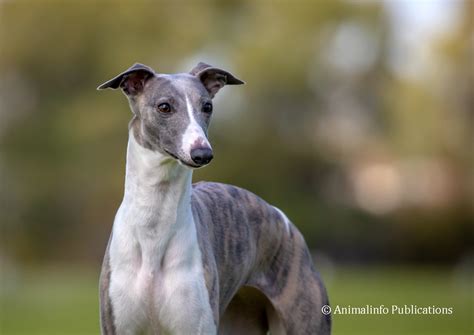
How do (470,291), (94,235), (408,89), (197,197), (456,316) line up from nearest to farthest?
(197,197), (456,316), (470,291), (408,89), (94,235)

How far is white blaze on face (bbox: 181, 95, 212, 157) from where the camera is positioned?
5324 millimetres

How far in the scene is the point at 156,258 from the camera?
Result: 565 centimetres

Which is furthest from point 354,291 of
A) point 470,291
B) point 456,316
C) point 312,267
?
point 312,267

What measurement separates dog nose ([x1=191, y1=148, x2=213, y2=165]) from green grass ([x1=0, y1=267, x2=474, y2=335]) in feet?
27.8

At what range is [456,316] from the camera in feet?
54.2

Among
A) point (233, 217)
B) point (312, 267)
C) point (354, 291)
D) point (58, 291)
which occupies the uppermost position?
point (233, 217)

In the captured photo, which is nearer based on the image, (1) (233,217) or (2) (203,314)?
(2) (203,314)

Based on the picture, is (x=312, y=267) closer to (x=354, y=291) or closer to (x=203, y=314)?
(x=203, y=314)

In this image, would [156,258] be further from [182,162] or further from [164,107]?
[164,107]

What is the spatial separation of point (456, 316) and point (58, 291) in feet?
32.4

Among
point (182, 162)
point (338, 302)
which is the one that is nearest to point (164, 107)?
point (182, 162)

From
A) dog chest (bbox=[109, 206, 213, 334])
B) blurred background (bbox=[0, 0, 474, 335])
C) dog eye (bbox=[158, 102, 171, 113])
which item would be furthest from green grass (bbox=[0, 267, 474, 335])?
dog eye (bbox=[158, 102, 171, 113])

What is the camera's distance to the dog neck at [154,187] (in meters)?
5.67

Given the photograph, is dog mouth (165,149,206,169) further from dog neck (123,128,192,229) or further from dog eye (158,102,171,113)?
dog eye (158,102,171,113)
